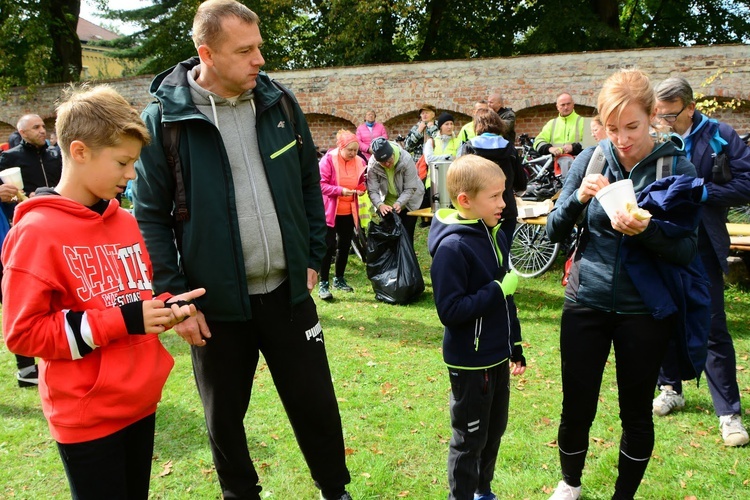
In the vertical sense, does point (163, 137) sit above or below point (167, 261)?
above

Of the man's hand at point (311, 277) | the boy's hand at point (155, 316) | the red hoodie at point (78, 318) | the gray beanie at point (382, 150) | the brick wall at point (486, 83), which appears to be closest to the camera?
the red hoodie at point (78, 318)

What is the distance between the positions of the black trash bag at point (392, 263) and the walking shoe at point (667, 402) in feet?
10.2

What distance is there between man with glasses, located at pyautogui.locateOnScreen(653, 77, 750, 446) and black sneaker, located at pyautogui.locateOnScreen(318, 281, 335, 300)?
165 inches

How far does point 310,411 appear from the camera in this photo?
2535 millimetres

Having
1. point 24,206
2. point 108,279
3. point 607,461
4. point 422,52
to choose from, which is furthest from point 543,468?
point 422,52

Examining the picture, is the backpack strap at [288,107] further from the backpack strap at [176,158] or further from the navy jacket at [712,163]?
the navy jacket at [712,163]

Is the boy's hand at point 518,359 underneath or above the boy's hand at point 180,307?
underneath

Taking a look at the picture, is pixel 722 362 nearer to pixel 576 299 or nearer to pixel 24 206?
pixel 576 299

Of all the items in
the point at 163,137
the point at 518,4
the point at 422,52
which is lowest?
the point at 163,137

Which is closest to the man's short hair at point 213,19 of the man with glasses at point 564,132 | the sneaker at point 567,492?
the sneaker at point 567,492

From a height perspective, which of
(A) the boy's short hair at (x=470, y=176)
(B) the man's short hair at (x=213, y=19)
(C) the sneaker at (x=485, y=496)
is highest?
(B) the man's short hair at (x=213, y=19)

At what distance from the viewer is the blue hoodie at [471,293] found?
238 centimetres

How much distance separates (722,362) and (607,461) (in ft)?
3.15

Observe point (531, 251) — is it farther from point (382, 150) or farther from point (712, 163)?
point (712, 163)
